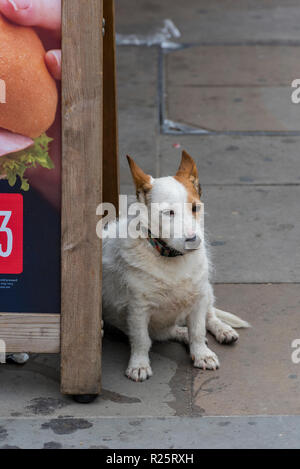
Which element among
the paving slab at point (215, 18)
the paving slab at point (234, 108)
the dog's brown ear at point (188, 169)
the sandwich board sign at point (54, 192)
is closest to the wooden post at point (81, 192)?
the sandwich board sign at point (54, 192)

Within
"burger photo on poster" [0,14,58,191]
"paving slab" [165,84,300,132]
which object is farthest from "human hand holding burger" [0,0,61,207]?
"paving slab" [165,84,300,132]

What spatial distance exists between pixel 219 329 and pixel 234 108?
13.2 feet

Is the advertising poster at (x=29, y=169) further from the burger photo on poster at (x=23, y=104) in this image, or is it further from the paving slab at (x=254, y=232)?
the paving slab at (x=254, y=232)

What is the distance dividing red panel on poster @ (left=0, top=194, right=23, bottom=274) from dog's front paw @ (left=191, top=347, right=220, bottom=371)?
3.50 ft

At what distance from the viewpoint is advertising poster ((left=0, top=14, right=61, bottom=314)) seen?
379 cm

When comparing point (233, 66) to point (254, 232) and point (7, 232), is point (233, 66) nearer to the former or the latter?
point (254, 232)

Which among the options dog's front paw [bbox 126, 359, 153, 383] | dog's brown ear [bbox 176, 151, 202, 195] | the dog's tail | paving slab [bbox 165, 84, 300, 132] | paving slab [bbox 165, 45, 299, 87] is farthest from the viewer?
paving slab [bbox 165, 45, 299, 87]

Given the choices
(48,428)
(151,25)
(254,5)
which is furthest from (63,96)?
(254,5)

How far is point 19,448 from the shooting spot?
3.73m

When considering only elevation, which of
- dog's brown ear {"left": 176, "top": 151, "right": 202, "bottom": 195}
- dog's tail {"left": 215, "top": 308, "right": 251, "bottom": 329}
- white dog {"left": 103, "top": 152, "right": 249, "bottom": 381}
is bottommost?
dog's tail {"left": 215, "top": 308, "right": 251, "bottom": 329}

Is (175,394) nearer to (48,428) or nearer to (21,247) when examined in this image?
(48,428)

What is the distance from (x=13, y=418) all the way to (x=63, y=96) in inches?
58.7

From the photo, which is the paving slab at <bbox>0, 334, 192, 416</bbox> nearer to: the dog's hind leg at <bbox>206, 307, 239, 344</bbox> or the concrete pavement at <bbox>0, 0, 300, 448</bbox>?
the concrete pavement at <bbox>0, 0, 300, 448</bbox>

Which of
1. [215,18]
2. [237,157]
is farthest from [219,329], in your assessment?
[215,18]
